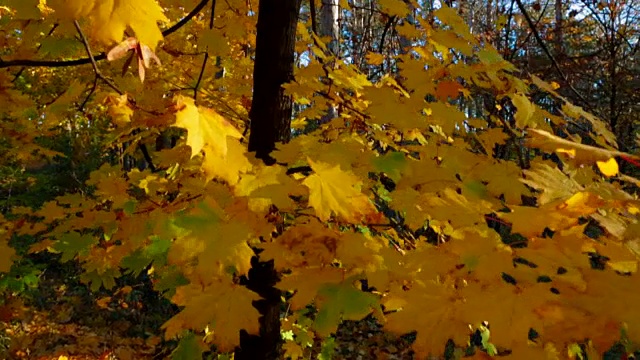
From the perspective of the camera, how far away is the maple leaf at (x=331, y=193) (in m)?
1.11

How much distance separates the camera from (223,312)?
1.23 metres

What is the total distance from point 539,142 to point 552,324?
15.5 inches

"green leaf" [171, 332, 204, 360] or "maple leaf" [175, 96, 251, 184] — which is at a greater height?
"maple leaf" [175, 96, 251, 184]

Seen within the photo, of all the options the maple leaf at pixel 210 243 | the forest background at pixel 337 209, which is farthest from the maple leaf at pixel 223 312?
the maple leaf at pixel 210 243

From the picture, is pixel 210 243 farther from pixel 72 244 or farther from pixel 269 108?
pixel 72 244

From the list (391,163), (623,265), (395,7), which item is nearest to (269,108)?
(391,163)

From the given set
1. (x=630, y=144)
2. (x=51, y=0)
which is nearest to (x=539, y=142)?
(x=51, y=0)

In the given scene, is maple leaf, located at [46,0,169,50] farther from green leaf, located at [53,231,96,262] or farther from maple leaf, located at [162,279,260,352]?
green leaf, located at [53,231,96,262]

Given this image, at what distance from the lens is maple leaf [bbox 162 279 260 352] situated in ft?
3.94

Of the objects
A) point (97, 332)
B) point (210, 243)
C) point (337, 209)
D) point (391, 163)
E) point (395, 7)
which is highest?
point (395, 7)

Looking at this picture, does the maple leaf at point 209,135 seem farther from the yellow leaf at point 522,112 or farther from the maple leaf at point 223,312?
the yellow leaf at point 522,112

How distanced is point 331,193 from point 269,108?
2.76 feet

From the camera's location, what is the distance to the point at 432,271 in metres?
1.24

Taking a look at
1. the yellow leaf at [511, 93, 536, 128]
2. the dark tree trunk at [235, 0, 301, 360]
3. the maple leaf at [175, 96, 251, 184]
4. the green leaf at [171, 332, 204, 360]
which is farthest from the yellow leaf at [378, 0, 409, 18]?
the green leaf at [171, 332, 204, 360]
